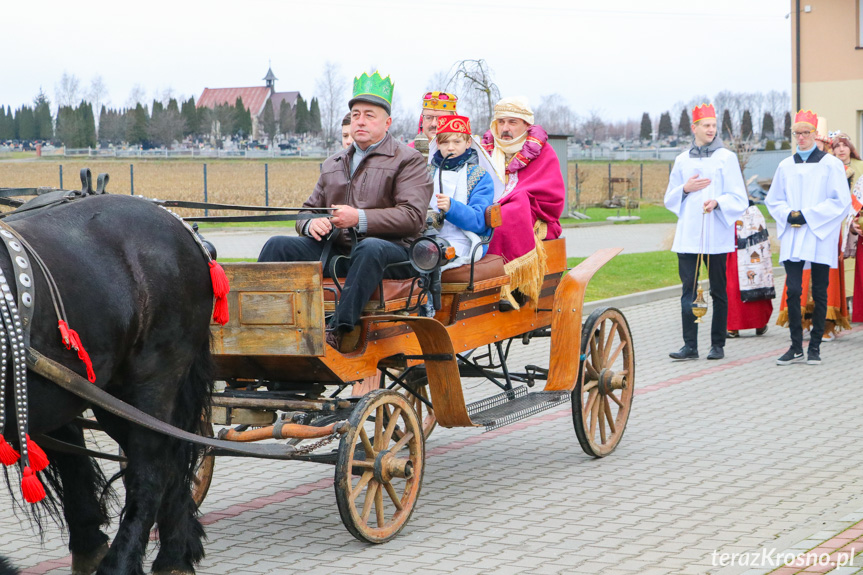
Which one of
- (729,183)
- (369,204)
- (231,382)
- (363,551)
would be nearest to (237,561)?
(363,551)

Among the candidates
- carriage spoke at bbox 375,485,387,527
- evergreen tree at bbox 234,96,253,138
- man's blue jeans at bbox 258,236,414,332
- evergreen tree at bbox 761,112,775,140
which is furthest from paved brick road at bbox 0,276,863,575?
evergreen tree at bbox 761,112,775,140

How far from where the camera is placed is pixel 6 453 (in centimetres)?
366

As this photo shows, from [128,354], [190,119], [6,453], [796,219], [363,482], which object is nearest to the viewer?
[6,453]

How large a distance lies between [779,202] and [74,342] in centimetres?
787

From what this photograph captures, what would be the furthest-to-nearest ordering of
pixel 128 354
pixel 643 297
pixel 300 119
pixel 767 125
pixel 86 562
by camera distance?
pixel 767 125 < pixel 300 119 < pixel 643 297 < pixel 86 562 < pixel 128 354

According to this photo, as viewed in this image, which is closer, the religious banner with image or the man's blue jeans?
the man's blue jeans

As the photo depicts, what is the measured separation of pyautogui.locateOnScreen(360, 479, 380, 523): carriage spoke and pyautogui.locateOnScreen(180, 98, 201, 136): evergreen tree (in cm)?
9514

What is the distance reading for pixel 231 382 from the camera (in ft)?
18.5

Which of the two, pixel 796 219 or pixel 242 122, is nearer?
pixel 796 219

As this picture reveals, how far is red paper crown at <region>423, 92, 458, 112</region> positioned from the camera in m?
6.91

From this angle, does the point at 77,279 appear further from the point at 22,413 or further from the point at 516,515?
the point at 516,515

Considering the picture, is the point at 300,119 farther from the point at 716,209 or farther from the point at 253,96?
the point at 716,209

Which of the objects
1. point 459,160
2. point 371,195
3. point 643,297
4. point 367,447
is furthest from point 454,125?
point 643,297

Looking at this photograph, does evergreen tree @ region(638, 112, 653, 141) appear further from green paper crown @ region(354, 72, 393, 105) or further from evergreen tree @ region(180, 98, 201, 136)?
green paper crown @ region(354, 72, 393, 105)
